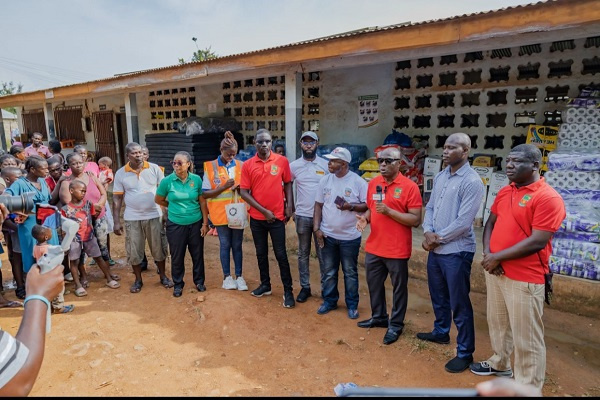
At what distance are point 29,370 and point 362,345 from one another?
105 inches

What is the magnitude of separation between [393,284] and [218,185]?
2118mm

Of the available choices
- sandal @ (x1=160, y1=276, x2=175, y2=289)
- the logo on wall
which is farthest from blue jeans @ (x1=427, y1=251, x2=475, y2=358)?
the logo on wall

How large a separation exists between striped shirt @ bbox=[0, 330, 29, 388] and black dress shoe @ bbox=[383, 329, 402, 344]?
281 centimetres

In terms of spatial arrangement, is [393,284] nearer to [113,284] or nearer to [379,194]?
[379,194]

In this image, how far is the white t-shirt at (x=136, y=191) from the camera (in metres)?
4.38

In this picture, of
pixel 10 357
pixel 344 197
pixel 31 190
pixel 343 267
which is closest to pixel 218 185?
pixel 344 197

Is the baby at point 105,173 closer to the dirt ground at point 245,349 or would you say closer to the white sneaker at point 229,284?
the dirt ground at point 245,349

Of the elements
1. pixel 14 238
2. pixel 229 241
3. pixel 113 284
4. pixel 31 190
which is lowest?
pixel 113 284

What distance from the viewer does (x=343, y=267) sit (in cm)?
386

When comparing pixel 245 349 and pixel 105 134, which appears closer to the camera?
pixel 245 349

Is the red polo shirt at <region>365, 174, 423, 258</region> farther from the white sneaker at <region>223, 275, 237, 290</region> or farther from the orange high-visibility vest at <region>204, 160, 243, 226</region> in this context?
the white sneaker at <region>223, 275, 237, 290</region>

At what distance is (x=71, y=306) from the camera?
4.15m

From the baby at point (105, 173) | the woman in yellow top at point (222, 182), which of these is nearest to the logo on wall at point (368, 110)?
the woman in yellow top at point (222, 182)

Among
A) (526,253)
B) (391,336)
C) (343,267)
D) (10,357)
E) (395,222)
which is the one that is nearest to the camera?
(10,357)
